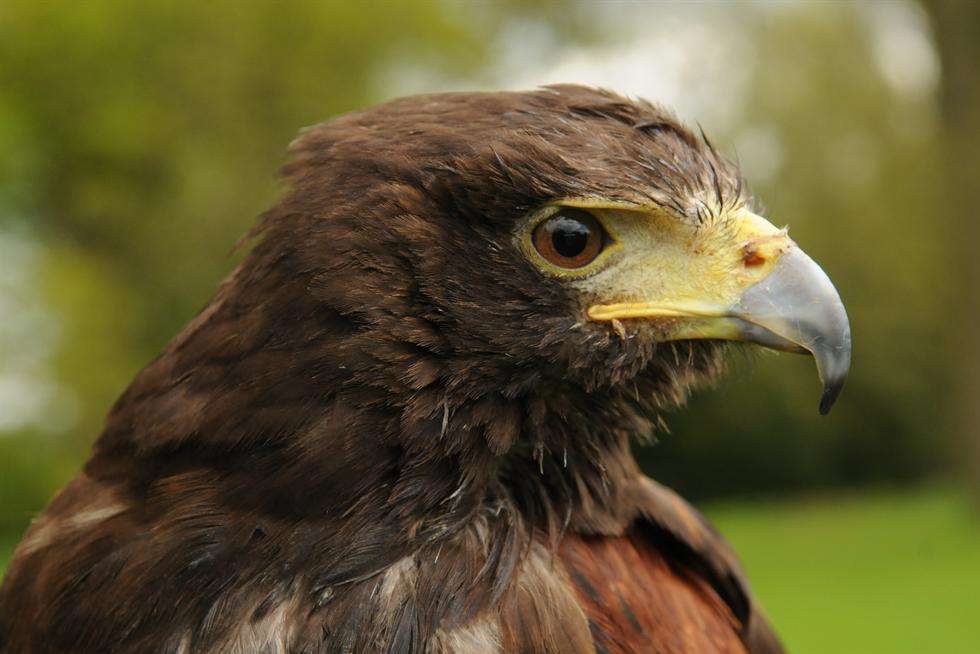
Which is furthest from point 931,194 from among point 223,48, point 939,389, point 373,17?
point 223,48

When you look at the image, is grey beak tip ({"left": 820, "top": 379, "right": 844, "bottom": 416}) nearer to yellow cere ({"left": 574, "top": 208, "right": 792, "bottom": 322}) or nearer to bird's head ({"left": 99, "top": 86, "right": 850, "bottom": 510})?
bird's head ({"left": 99, "top": 86, "right": 850, "bottom": 510})

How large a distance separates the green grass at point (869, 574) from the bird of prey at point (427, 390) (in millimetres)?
6919

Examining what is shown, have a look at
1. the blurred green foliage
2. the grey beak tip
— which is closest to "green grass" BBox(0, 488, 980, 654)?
the blurred green foliage

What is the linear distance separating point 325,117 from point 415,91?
284 centimetres

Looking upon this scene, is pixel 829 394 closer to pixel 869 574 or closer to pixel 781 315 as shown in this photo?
pixel 781 315

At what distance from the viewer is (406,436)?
6.57 feet

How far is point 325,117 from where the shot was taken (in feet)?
63.1

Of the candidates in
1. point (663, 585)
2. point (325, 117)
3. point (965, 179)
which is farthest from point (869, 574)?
point (325, 117)

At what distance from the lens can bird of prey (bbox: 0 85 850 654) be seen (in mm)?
1982

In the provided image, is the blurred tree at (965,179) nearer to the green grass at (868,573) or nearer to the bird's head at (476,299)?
the green grass at (868,573)

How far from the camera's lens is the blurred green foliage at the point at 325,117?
17.9m

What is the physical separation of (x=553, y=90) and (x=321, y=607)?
44.8 inches

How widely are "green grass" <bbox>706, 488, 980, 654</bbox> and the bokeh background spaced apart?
205mm

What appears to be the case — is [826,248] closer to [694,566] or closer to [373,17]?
[373,17]
